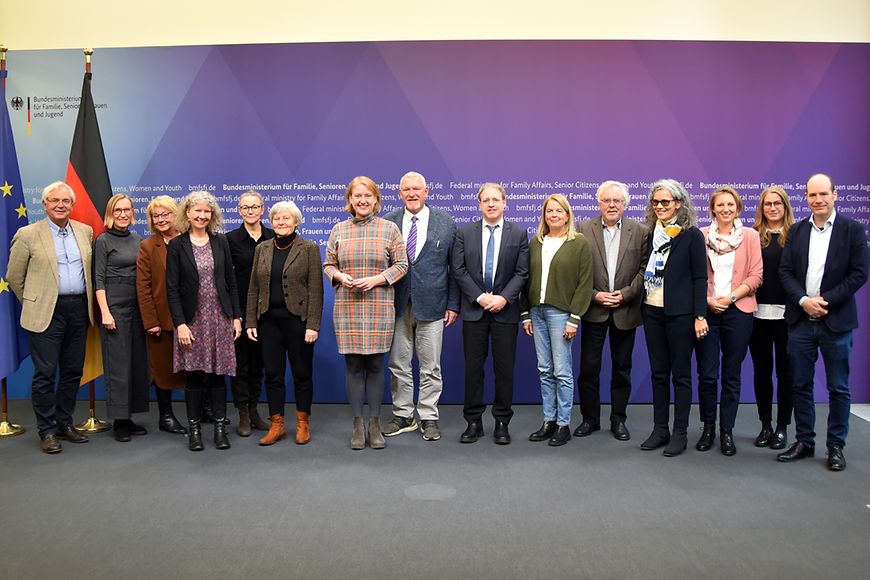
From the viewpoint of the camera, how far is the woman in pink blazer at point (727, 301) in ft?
13.5

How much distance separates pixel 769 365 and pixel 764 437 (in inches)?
17.8

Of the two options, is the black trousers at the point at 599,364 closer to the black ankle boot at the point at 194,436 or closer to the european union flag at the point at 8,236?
the black ankle boot at the point at 194,436

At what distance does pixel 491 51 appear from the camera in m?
5.47

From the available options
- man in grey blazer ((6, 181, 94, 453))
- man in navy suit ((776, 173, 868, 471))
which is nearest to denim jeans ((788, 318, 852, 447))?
man in navy suit ((776, 173, 868, 471))

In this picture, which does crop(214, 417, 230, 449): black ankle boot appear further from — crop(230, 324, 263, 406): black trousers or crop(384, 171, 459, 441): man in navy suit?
crop(384, 171, 459, 441): man in navy suit

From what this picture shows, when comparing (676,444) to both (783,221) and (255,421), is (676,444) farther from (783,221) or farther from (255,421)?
(255,421)

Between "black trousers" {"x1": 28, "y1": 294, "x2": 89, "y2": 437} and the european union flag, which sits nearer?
"black trousers" {"x1": 28, "y1": 294, "x2": 89, "y2": 437}

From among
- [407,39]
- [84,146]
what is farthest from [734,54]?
[84,146]

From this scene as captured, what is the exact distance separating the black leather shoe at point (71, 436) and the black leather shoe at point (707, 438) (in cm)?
387

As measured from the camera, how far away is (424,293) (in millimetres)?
4441

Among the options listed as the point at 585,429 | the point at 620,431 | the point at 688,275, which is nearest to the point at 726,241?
the point at 688,275

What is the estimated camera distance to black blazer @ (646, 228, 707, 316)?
4039 millimetres

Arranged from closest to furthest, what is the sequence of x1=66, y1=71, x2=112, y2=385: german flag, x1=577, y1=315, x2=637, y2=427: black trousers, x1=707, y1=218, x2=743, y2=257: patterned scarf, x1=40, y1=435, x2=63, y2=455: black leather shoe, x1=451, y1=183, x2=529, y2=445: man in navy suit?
x1=707, y1=218, x2=743, y2=257: patterned scarf → x1=40, y1=435, x2=63, y2=455: black leather shoe → x1=451, y1=183, x2=529, y2=445: man in navy suit → x1=577, y1=315, x2=637, y2=427: black trousers → x1=66, y1=71, x2=112, y2=385: german flag

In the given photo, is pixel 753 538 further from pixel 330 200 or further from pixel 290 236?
pixel 330 200
